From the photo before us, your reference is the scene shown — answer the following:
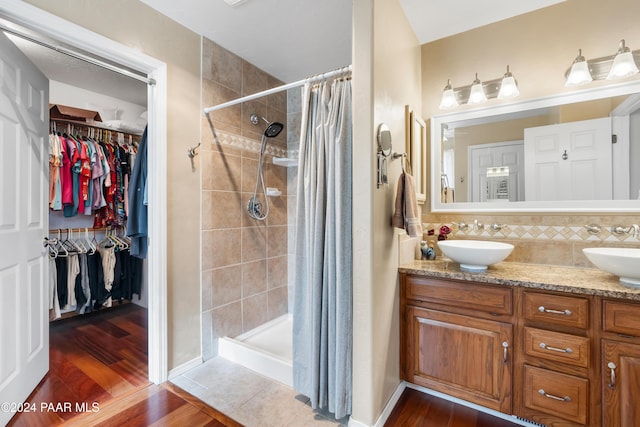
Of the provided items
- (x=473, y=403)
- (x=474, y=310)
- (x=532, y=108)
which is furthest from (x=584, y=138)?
(x=473, y=403)

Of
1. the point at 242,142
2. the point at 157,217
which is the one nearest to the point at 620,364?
the point at 157,217

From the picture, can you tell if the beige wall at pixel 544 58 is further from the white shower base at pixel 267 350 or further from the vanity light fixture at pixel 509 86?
the white shower base at pixel 267 350

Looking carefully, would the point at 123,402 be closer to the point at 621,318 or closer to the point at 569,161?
the point at 621,318

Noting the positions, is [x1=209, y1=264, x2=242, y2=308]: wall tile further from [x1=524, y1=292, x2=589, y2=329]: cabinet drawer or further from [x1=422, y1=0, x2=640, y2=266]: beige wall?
[x1=524, y1=292, x2=589, y2=329]: cabinet drawer

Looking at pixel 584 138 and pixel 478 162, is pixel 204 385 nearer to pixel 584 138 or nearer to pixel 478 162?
pixel 478 162

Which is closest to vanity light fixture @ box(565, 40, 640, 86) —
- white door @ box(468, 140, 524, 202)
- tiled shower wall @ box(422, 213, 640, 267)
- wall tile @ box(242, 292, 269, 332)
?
white door @ box(468, 140, 524, 202)

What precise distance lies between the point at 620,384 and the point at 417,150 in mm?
1622

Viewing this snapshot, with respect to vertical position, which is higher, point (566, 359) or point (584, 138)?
point (584, 138)

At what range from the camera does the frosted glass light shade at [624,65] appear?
1.65 meters

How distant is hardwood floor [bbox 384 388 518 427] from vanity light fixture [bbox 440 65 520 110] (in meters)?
2.02

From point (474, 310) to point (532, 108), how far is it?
1.41 meters

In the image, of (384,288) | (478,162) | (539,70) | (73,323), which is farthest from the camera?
(73,323)

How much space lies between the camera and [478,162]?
214 centimetres

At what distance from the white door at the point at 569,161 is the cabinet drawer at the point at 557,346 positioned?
0.90m
